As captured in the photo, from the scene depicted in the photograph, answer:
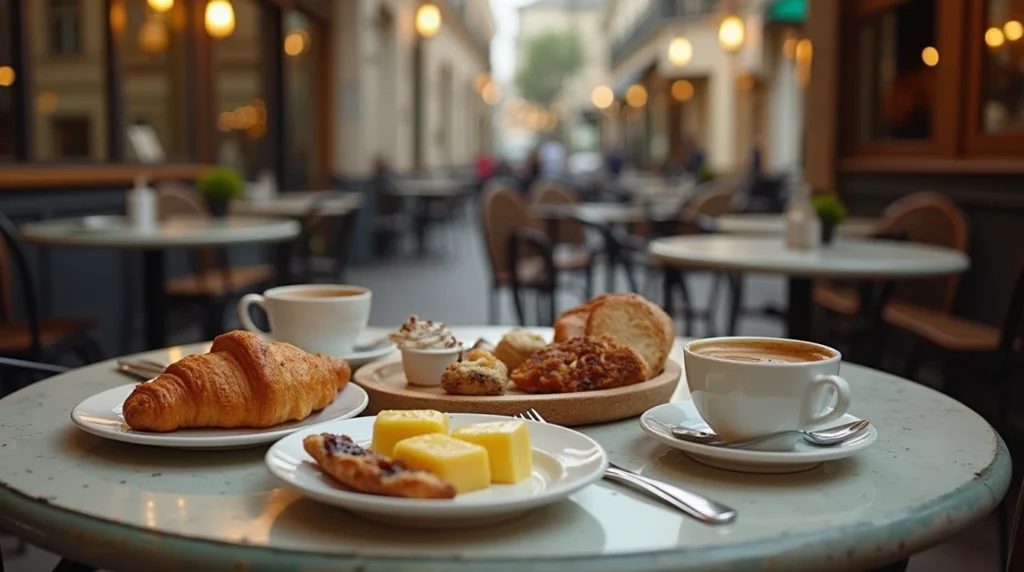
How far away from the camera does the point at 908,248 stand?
11.8ft

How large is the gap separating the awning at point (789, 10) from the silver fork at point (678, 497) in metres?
14.1

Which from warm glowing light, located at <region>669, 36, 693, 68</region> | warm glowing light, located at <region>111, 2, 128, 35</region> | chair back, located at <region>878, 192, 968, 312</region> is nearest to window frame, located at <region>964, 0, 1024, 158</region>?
chair back, located at <region>878, 192, 968, 312</region>

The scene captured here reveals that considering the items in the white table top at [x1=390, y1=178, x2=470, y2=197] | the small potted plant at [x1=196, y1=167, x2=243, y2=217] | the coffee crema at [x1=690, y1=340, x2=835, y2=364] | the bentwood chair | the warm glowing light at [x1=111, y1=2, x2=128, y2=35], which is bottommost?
the bentwood chair

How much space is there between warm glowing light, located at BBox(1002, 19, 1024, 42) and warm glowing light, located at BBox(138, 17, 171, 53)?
5.23 meters

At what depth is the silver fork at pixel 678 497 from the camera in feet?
2.82

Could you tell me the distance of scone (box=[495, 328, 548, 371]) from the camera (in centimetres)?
132

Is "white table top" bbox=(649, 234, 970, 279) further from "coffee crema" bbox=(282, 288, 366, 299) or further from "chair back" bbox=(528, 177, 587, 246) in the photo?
"chair back" bbox=(528, 177, 587, 246)

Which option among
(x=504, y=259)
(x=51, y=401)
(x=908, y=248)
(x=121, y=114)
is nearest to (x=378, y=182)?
(x=121, y=114)

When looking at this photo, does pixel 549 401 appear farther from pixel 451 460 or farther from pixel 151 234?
pixel 151 234

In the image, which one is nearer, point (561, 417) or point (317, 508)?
point (317, 508)

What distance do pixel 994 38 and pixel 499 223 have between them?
252 cm

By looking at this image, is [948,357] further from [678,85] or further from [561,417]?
[678,85]

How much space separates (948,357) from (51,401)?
311 cm

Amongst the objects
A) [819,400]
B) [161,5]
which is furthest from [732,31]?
[819,400]
